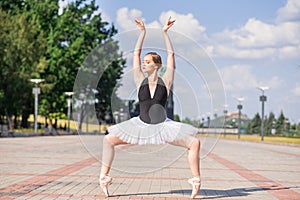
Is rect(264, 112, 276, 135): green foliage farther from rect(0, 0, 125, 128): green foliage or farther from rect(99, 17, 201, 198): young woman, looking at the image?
rect(99, 17, 201, 198): young woman

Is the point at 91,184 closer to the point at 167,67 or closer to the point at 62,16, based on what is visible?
the point at 167,67

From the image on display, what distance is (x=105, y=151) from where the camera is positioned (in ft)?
24.9

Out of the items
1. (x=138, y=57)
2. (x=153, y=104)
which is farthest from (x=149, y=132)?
(x=138, y=57)

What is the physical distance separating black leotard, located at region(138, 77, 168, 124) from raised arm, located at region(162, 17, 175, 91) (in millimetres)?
212

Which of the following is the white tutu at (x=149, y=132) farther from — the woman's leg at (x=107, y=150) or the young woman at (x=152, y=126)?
the woman's leg at (x=107, y=150)

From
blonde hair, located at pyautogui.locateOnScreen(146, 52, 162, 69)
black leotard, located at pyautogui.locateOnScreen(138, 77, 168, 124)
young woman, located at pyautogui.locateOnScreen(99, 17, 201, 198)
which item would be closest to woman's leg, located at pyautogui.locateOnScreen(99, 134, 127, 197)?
young woman, located at pyautogui.locateOnScreen(99, 17, 201, 198)

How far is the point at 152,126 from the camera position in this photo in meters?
7.34

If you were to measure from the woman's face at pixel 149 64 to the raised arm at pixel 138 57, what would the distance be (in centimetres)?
16

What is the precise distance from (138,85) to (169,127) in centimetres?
84

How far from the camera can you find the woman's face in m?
7.59

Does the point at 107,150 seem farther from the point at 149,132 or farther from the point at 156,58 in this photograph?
the point at 156,58

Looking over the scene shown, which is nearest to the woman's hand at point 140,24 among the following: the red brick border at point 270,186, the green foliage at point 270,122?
the red brick border at point 270,186

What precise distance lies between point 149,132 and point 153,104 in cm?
42

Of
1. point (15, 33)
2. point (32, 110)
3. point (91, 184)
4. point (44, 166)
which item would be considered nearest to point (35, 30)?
point (15, 33)
